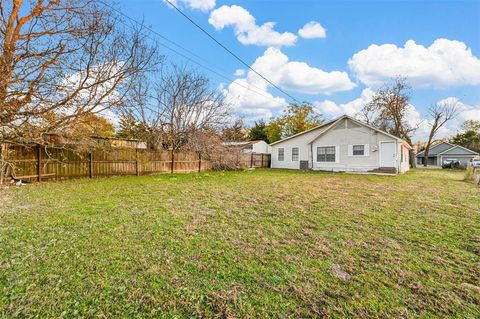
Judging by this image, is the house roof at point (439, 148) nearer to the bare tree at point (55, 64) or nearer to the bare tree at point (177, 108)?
the bare tree at point (177, 108)

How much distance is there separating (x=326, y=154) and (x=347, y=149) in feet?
4.96

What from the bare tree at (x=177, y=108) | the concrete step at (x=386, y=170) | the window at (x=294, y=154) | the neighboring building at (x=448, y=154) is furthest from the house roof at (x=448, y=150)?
the bare tree at (x=177, y=108)

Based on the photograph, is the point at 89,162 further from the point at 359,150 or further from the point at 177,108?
the point at 359,150

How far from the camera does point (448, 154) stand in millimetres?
34469

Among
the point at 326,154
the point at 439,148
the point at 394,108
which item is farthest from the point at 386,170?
the point at 439,148

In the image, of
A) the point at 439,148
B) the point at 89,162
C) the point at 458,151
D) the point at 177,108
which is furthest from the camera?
the point at 439,148

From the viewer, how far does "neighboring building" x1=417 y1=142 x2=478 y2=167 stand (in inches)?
1280

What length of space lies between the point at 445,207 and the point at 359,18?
342 inches

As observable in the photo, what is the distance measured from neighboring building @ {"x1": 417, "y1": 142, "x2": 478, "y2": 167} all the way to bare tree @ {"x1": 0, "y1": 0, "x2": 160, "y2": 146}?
40.2 meters

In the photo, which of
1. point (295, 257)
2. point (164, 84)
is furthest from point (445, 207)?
point (164, 84)

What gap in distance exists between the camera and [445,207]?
521 cm

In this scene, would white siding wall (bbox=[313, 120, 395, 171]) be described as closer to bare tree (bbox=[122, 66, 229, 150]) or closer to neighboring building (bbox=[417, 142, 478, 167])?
bare tree (bbox=[122, 66, 229, 150])

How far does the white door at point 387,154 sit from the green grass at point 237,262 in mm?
10264

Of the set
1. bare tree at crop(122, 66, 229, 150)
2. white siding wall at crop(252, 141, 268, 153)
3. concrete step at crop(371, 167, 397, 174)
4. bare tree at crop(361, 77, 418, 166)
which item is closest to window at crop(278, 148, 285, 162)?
bare tree at crop(122, 66, 229, 150)
